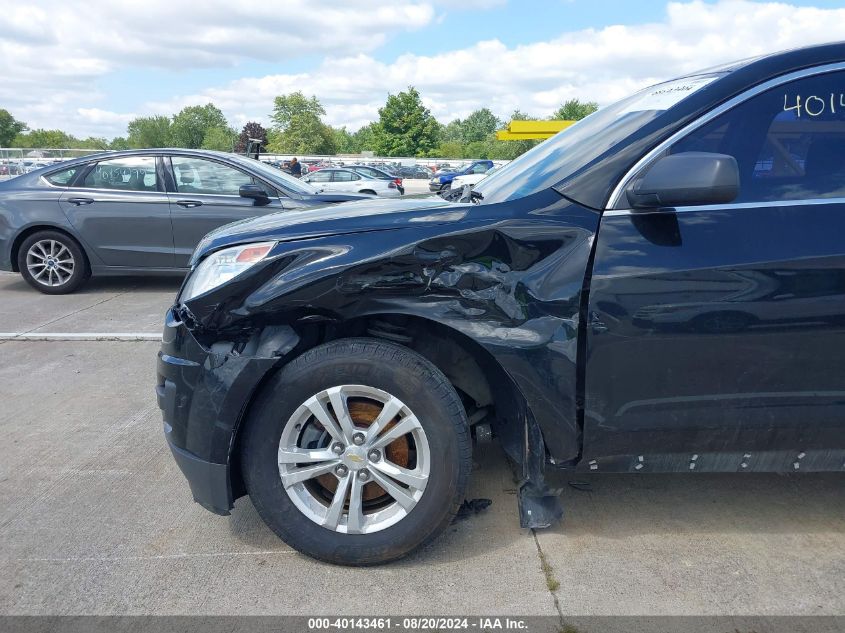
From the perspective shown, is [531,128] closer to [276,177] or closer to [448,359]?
[276,177]

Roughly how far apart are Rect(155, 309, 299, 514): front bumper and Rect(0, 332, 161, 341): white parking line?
3571mm

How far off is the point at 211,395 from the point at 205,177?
19.6ft

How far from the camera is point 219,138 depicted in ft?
302

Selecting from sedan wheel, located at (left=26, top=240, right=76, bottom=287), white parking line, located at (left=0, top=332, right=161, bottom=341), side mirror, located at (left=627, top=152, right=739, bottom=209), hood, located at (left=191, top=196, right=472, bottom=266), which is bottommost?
white parking line, located at (left=0, top=332, right=161, bottom=341)

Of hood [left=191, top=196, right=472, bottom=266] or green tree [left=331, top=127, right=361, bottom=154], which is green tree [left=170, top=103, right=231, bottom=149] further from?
hood [left=191, top=196, right=472, bottom=266]

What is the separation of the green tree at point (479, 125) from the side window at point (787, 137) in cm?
10813

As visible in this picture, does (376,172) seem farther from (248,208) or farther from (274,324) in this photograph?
→ (274,324)

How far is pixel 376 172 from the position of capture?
26734 millimetres

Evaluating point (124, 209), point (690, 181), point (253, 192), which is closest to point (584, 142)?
point (690, 181)

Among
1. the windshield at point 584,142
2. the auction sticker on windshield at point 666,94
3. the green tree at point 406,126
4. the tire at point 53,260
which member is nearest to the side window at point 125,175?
the tire at point 53,260

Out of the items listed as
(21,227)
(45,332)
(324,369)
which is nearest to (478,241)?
(324,369)

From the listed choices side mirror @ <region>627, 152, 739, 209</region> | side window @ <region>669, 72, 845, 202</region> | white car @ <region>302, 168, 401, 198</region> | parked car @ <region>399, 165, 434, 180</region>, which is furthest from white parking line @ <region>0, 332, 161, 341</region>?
parked car @ <region>399, 165, 434, 180</region>

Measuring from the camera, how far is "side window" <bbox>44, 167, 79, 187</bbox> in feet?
26.7

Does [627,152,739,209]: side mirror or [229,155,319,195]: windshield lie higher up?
[627,152,739,209]: side mirror
